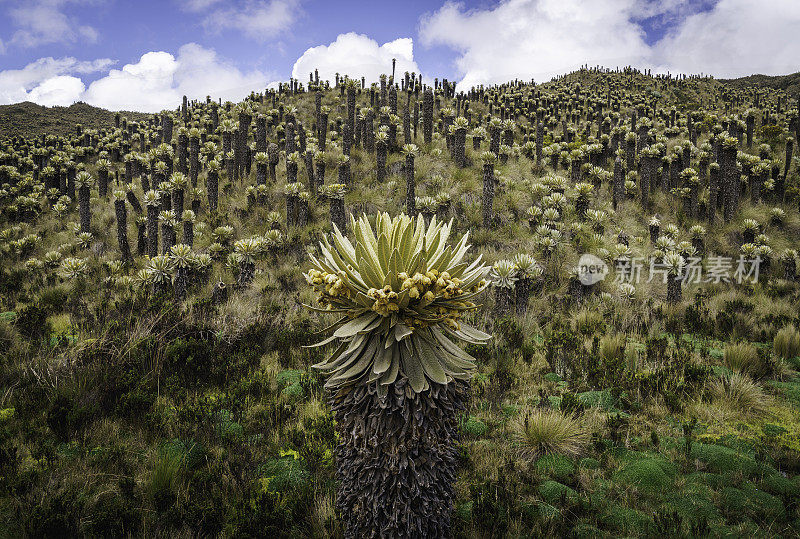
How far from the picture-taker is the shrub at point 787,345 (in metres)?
6.07

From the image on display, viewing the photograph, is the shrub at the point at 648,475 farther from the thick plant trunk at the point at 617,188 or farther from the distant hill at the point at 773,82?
the distant hill at the point at 773,82

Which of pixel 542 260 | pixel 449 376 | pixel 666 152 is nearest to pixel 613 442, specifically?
pixel 449 376

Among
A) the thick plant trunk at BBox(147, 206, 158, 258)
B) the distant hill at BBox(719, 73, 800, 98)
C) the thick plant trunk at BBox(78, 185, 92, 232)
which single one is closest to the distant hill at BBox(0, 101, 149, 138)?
the thick plant trunk at BBox(78, 185, 92, 232)

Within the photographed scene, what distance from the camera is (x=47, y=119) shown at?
39.2m

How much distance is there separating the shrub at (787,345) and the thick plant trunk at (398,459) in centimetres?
737

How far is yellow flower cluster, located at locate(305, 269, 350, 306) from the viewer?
1.86m

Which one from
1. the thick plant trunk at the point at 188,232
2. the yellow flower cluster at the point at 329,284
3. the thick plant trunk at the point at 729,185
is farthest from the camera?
the thick plant trunk at the point at 729,185

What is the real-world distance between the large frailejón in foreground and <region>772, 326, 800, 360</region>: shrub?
7361 mm

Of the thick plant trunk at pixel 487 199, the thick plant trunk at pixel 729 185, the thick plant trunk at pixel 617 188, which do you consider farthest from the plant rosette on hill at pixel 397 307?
the thick plant trunk at pixel 729 185

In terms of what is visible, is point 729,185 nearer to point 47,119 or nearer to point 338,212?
point 338,212

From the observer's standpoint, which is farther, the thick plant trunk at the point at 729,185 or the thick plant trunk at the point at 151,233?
the thick plant trunk at the point at 729,185

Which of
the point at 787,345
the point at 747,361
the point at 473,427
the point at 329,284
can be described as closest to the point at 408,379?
the point at 329,284

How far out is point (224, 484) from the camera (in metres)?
2.91

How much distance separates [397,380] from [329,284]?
0.62 metres
